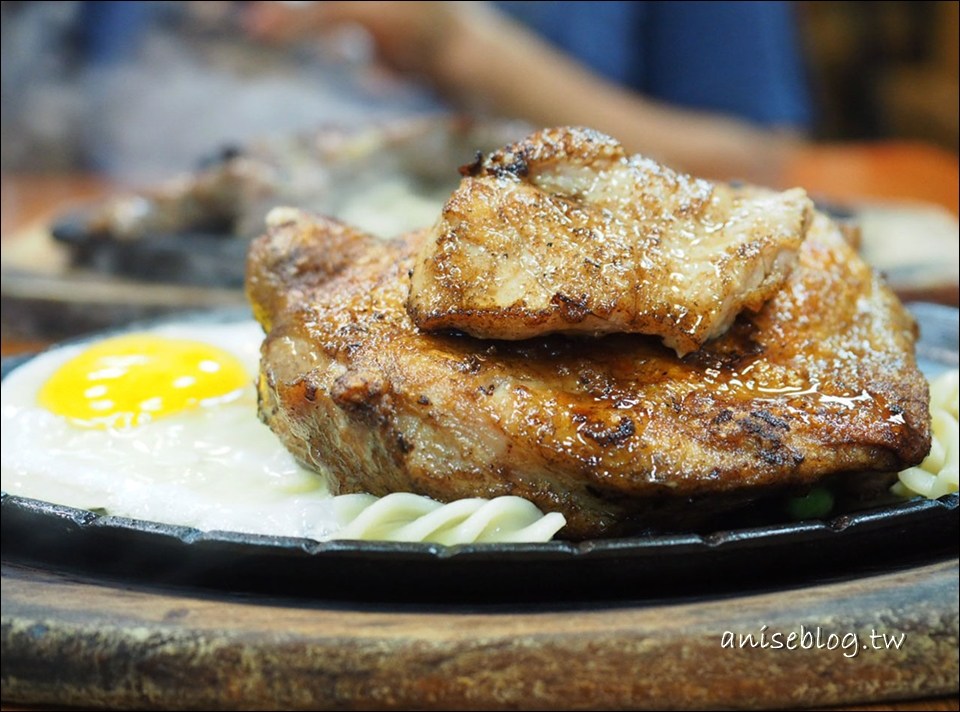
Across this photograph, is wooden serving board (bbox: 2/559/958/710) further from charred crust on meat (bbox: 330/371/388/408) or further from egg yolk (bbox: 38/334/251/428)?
egg yolk (bbox: 38/334/251/428)

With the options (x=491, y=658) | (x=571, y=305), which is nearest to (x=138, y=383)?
(x=571, y=305)

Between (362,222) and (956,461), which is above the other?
(956,461)

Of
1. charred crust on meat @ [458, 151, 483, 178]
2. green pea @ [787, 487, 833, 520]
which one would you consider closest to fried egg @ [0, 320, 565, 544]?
green pea @ [787, 487, 833, 520]

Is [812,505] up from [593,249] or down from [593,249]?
down

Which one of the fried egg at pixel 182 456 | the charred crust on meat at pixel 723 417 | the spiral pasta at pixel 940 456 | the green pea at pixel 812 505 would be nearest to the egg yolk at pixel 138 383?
the fried egg at pixel 182 456

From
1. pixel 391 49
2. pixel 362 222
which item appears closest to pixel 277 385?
pixel 362 222

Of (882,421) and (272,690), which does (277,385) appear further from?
(882,421)

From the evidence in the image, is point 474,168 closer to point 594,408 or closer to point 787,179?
point 594,408
